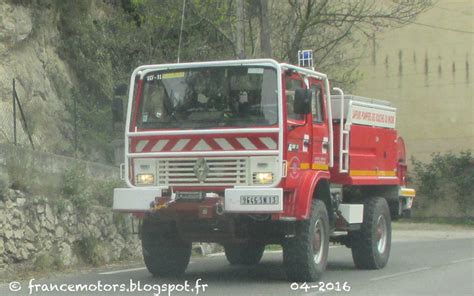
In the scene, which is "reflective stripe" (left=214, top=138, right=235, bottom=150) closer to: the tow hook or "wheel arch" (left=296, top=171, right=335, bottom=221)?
the tow hook

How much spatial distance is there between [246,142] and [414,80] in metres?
22.2

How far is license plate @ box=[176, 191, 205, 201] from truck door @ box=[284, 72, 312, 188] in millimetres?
1127

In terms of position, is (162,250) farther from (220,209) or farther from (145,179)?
(220,209)

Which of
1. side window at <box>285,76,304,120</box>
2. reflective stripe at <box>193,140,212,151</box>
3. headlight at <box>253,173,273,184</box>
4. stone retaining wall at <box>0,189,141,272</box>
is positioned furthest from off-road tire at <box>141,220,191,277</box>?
side window at <box>285,76,304,120</box>

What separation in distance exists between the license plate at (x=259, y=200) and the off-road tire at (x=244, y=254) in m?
3.32

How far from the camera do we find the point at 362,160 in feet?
41.6

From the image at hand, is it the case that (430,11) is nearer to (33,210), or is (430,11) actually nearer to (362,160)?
(362,160)

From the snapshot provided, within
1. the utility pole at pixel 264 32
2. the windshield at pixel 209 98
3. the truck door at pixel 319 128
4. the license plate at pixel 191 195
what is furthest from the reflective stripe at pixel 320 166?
the utility pole at pixel 264 32

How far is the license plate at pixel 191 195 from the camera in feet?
33.4

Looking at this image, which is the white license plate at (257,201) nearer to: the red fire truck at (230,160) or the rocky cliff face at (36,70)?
the red fire truck at (230,160)

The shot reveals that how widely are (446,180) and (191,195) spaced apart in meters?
21.9

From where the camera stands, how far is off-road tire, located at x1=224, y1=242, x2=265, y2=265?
13.2 meters

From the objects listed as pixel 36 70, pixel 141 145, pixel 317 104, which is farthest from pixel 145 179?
pixel 36 70

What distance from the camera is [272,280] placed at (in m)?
11.3
